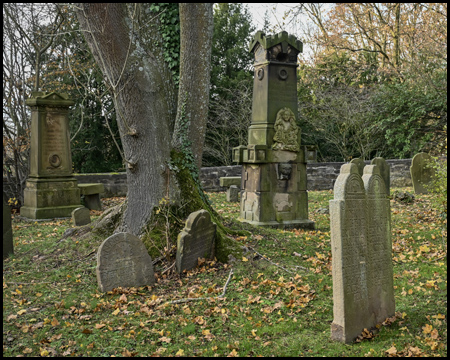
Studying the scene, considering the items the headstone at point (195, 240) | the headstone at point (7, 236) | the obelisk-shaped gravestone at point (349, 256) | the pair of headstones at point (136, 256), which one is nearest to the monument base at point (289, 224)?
the headstone at point (195, 240)

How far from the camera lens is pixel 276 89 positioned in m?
9.41

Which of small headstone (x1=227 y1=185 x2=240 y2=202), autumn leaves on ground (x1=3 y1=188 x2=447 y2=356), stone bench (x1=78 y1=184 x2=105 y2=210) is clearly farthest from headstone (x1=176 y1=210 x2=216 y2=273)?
small headstone (x1=227 y1=185 x2=240 y2=202)

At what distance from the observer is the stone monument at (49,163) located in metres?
11.3

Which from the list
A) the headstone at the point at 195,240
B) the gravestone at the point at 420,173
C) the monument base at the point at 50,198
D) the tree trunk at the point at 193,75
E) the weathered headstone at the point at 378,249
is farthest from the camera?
the gravestone at the point at 420,173

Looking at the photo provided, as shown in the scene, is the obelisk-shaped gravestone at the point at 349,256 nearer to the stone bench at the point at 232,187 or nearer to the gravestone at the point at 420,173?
Answer: the stone bench at the point at 232,187

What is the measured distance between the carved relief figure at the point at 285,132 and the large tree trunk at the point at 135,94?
9.60ft

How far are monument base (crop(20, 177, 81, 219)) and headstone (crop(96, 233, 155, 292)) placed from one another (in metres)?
6.17

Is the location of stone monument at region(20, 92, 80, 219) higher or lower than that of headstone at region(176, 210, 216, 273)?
higher

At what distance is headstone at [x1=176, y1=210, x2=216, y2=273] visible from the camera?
636 cm

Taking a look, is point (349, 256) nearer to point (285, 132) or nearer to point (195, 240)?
point (195, 240)

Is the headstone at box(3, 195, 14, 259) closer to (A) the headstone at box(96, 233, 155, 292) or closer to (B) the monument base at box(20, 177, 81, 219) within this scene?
(A) the headstone at box(96, 233, 155, 292)

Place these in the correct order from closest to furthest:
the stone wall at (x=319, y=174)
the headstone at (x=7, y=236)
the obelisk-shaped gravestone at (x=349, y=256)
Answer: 1. the obelisk-shaped gravestone at (x=349, y=256)
2. the headstone at (x=7, y=236)
3. the stone wall at (x=319, y=174)

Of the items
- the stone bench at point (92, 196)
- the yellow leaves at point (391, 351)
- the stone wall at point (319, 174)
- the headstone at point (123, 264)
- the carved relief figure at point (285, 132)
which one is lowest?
the yellow leaves at point (391, 351)

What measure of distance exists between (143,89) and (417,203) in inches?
354
